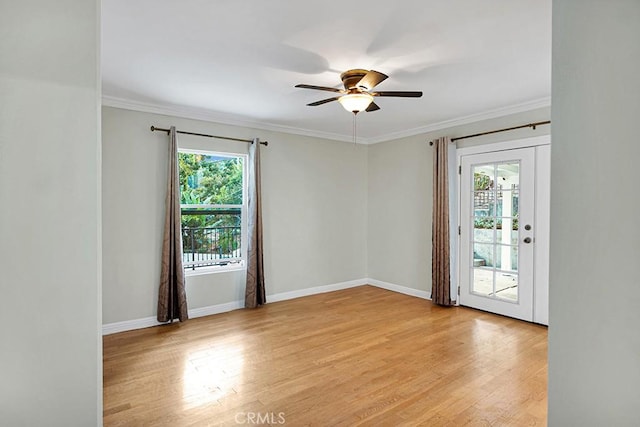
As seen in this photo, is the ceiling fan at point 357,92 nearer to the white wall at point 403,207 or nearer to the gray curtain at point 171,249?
the gray curtain at point 171,249

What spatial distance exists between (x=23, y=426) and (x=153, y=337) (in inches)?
108

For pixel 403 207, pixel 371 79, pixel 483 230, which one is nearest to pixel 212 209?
pixel 371 79

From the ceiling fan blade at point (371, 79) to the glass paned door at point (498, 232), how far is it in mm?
2411

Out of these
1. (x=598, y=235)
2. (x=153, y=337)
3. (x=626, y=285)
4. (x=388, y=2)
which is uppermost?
(x=388, y=2)

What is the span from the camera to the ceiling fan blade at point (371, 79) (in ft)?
8.39

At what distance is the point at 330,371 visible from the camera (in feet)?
9.43

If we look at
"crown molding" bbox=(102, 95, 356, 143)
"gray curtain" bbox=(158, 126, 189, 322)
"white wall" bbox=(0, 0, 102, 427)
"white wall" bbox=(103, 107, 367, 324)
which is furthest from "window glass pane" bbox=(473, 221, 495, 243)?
"white wall" bbox=(0, 0, 102, 427)

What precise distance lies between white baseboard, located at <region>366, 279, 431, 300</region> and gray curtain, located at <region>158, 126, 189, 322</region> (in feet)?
10.6

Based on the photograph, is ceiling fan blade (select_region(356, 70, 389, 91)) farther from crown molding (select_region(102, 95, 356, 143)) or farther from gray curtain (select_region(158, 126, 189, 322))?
gray curtain (select_region(158, 126, 189, 322))

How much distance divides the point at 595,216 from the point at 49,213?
1718 millimetres

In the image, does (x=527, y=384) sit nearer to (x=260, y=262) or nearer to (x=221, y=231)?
(x=260, y=262)

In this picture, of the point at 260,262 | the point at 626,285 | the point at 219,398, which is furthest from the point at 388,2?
the point at 260,262

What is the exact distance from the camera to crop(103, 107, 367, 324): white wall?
3846 mm

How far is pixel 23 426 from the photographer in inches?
43.7
